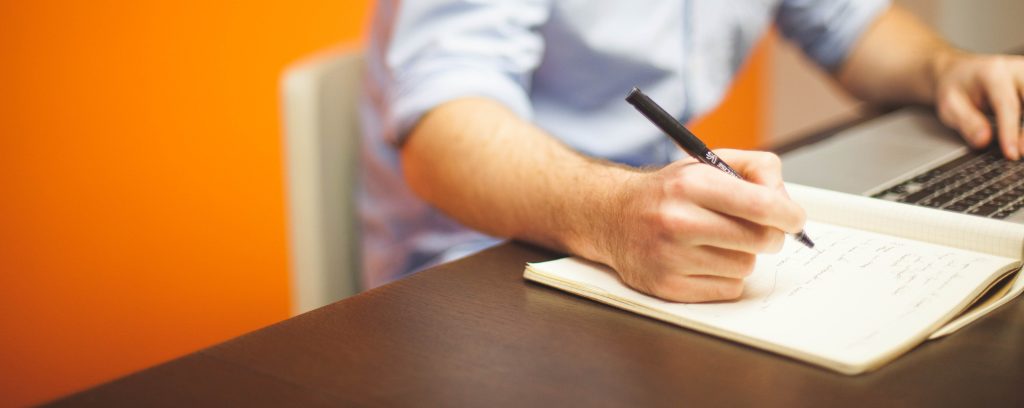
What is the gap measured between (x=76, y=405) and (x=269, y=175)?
1.27 meters

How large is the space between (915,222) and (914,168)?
9.1 inches

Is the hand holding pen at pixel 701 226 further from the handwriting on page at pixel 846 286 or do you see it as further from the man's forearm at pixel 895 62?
the man's forearm at pixel 895 62

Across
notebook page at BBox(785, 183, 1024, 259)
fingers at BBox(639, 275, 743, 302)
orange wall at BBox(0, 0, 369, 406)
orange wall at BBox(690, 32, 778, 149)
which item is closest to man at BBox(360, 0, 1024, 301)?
fingers at BBox(639, 275, 743, 302)

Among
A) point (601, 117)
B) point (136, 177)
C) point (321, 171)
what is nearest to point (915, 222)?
point (601, 117)

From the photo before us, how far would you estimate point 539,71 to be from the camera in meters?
1.05

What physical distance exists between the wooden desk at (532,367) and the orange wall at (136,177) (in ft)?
3.34

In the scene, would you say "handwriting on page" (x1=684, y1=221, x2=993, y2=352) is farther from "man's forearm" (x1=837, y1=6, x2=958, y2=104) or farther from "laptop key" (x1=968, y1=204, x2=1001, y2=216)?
"man's forearm" (x1=837, y1=6, x2=958, y2=104)

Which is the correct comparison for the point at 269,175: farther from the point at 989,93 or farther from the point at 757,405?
the point at 757,405

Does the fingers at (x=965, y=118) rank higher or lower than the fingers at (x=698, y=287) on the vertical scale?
higher

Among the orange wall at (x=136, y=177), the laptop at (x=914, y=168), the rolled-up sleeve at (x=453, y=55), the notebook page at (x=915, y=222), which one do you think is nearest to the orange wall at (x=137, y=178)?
the orange wall at (x=136, y=177)

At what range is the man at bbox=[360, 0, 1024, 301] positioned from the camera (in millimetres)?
557

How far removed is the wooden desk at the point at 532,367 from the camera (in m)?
0.46

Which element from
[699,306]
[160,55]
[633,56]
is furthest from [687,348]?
[160,55]

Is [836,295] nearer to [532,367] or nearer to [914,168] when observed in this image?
[532,367]
